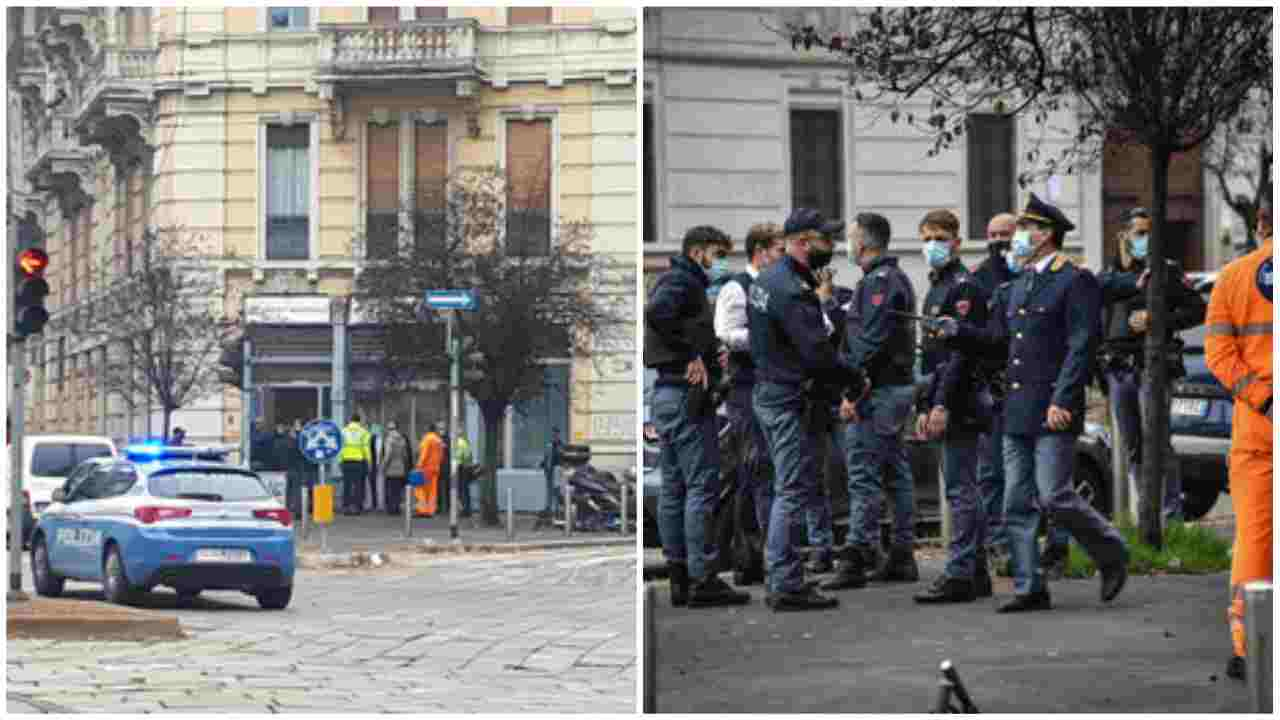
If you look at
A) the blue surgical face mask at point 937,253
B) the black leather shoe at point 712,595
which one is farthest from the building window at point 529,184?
the blue surgical face mask at point 937,253

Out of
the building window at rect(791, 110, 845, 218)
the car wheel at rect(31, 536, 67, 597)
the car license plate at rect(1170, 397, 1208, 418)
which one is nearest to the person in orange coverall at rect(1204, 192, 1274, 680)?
the car wheel at rect(31, 536, 67, 597)

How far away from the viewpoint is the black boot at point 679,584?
10.1 meters

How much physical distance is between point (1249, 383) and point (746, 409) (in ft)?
11.1

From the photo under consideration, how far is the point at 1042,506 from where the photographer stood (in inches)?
391

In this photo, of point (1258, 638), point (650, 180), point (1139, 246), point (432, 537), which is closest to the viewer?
point (1258, 638)

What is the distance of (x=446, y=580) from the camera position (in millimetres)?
12477

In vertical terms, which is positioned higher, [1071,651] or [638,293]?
[638,293]

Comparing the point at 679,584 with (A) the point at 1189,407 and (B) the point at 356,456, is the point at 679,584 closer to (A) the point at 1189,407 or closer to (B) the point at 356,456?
(B) the point at 356,456

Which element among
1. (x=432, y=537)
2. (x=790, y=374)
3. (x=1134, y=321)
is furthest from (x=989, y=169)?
(x=790, y=374)

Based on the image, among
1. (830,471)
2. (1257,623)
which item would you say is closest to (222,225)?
(830,471)

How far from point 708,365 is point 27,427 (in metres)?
3.25

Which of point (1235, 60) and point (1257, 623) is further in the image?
point (1235, 60)

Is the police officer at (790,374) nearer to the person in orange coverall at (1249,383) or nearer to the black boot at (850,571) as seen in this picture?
the black boot at (850,571)

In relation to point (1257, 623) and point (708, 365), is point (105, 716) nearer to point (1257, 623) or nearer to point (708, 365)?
point (708, 365)
